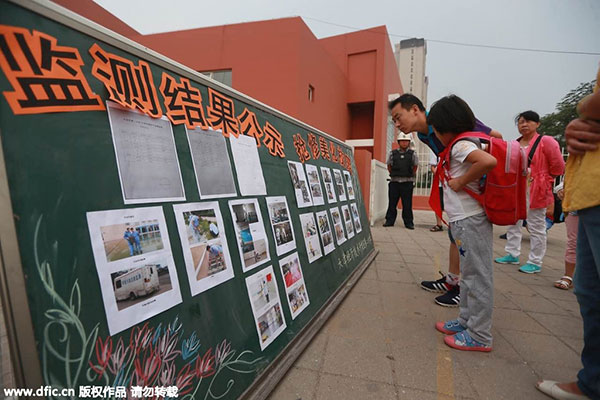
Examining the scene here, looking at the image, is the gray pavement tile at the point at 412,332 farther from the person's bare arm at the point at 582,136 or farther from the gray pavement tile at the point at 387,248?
the gray pavement tile at the point at 387,248

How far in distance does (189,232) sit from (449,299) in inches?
88.3

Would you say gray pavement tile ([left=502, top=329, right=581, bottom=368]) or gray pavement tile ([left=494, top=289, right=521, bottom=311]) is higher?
gray pavement tile ([left=502, top=329, right=581, bottom=368])

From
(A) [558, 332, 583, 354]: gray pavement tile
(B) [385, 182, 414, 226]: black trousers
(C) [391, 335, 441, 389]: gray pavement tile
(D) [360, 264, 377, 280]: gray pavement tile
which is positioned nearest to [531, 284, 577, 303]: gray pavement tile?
(A) [558, 332, 583, 354]: gray pavement tile

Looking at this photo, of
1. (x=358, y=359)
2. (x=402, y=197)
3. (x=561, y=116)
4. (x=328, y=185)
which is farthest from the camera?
(x=561, y=116)

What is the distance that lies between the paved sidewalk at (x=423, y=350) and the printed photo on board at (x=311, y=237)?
19.4 inches

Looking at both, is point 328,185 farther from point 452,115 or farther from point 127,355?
point 127,355

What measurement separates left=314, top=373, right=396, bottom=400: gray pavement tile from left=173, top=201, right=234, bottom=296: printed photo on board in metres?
0.73

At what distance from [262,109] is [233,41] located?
9.61 meters

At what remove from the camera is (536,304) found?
2.42 meters

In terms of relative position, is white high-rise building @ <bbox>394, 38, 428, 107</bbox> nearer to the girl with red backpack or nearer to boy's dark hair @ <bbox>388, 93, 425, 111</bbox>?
boy's dark hair @ <bbox>388, 93, 425, 111</bbox>

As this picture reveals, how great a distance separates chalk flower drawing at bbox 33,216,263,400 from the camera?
0.70 metres

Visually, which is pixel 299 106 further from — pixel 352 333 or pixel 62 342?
pixel 62 342

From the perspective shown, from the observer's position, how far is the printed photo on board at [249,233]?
4.25 feet

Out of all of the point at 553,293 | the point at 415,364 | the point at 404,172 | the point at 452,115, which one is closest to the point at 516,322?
the point at 553,293
